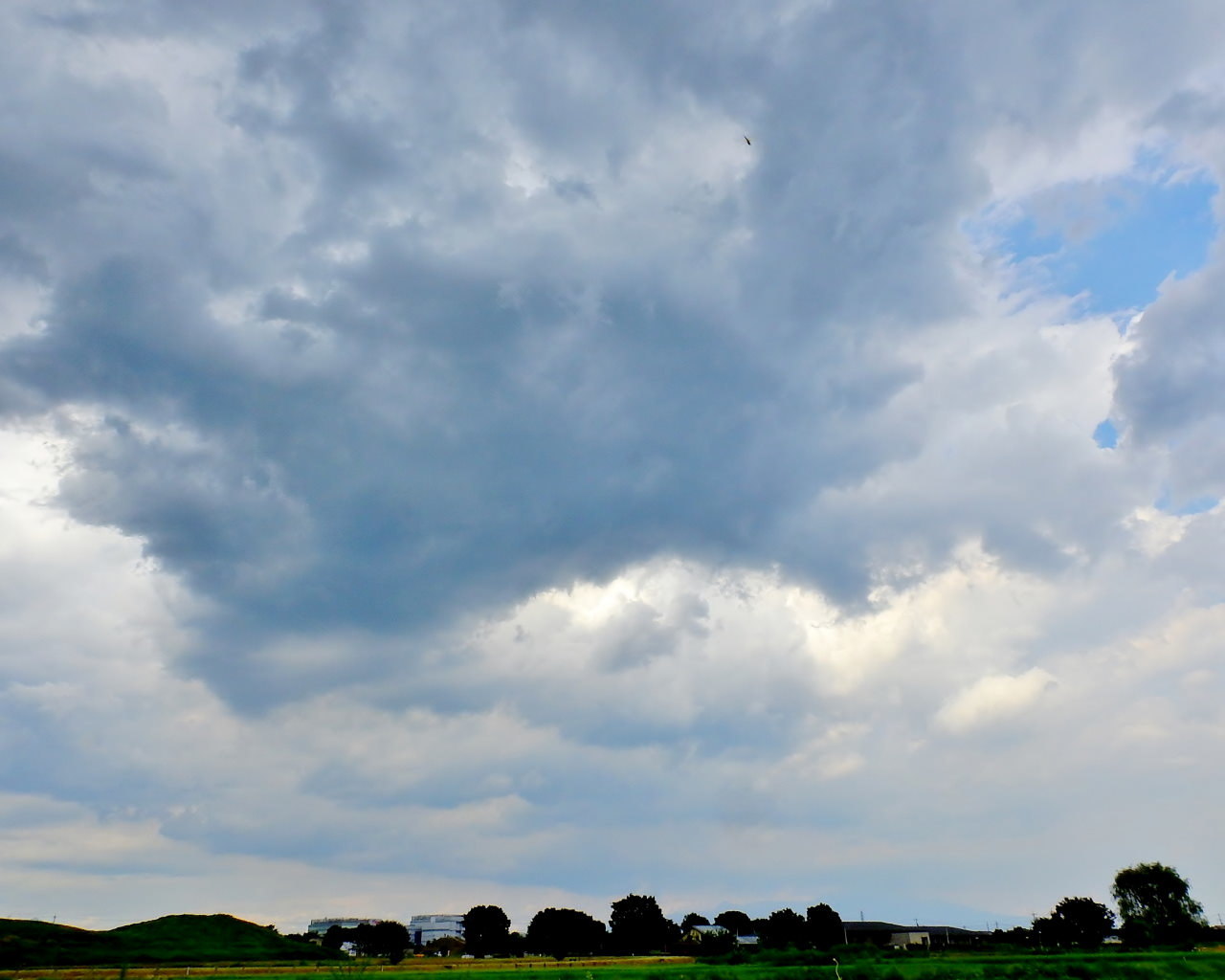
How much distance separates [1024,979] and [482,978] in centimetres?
6029

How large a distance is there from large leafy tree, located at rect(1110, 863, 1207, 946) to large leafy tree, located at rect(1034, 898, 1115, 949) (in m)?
5.30

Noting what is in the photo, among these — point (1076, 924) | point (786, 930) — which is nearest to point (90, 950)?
point (786, 930)

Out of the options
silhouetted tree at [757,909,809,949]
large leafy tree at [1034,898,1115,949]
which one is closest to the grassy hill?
silhouetted tree at [757,909,809,949]

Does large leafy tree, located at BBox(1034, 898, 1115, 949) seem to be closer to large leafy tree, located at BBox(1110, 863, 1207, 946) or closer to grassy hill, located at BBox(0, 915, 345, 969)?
large leafy tree, located at BBox(1110, 863, 1207, 946)

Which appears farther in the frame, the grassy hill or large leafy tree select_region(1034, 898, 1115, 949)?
large leafy tree select_region(1034, 898, 1115, 949)

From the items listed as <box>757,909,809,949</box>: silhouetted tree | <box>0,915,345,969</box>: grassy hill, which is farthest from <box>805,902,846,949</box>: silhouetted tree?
<box>0,915,345,969</box>: grassy hill

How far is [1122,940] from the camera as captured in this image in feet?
592

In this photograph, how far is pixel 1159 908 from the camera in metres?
192

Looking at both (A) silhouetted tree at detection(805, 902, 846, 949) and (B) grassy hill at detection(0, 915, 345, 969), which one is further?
(A) silhouetted tree at detection(805, 902, 846, 949)

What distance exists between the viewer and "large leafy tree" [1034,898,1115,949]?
7407 inches

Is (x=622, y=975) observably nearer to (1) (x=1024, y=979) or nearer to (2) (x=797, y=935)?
(1) (x=1024, y=979)

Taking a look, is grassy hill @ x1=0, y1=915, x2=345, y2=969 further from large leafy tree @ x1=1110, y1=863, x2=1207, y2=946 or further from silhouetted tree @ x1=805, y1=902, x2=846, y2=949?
large leafy tree @ x1=1110, y1=863, x2=1207, y2=946

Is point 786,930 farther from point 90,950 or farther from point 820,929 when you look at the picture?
point 90,950

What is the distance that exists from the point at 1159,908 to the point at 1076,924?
784 inches
